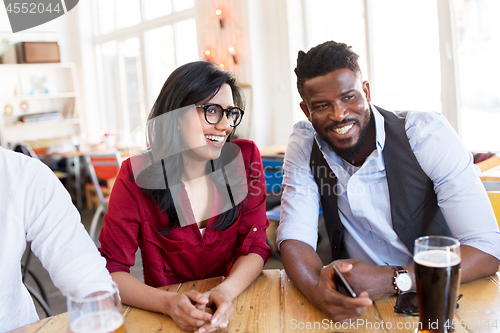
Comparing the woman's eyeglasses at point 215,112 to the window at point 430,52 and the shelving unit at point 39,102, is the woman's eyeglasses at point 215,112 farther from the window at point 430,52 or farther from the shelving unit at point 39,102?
the shelving unit at point 39,102

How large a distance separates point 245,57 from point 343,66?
3.41m

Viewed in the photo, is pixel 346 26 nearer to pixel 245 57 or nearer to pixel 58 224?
pixel 245 57

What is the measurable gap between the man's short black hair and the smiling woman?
257 mm

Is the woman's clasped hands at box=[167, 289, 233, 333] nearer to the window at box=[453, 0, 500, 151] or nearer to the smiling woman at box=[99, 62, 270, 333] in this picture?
the smiling woman at box=[99, 62, 270, 333]

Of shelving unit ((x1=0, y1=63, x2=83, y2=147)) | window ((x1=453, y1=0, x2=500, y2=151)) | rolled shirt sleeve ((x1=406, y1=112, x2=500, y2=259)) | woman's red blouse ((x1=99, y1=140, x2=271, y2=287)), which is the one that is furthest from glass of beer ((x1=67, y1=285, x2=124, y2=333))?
shelving unit ((x1=0, y1=63, x2=83, y2=147))

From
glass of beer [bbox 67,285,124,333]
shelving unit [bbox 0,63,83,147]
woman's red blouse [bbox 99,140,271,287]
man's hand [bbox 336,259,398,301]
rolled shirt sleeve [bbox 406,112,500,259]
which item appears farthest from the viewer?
shelving unit [bbox 0,63,83,147]

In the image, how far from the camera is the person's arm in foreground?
0.88 m

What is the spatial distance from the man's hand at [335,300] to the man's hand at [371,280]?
48 millimetres

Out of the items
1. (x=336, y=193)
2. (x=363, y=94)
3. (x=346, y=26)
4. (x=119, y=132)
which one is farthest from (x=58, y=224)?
(x=119, y=132)

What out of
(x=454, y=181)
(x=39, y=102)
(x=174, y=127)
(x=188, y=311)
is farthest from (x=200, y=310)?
(x=39, y=102)

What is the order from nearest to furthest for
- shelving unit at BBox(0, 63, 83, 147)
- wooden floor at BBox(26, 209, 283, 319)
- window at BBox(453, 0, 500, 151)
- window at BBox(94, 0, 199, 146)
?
wooden floor at BBox(26, 209, 283, 319)
window at BBox(453, 0, 500, 151)
window at BBox(94, 0, 199, 146)
shelving unit at BBox(0, 63, 83, 147)

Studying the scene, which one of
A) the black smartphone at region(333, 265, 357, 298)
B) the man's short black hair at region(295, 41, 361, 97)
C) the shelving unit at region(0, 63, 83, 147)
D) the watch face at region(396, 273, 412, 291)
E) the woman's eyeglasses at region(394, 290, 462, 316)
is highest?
the shelving unit at region(0, 63, 83, 147)

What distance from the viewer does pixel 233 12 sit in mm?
4691

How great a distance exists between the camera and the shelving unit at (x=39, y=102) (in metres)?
6.27
